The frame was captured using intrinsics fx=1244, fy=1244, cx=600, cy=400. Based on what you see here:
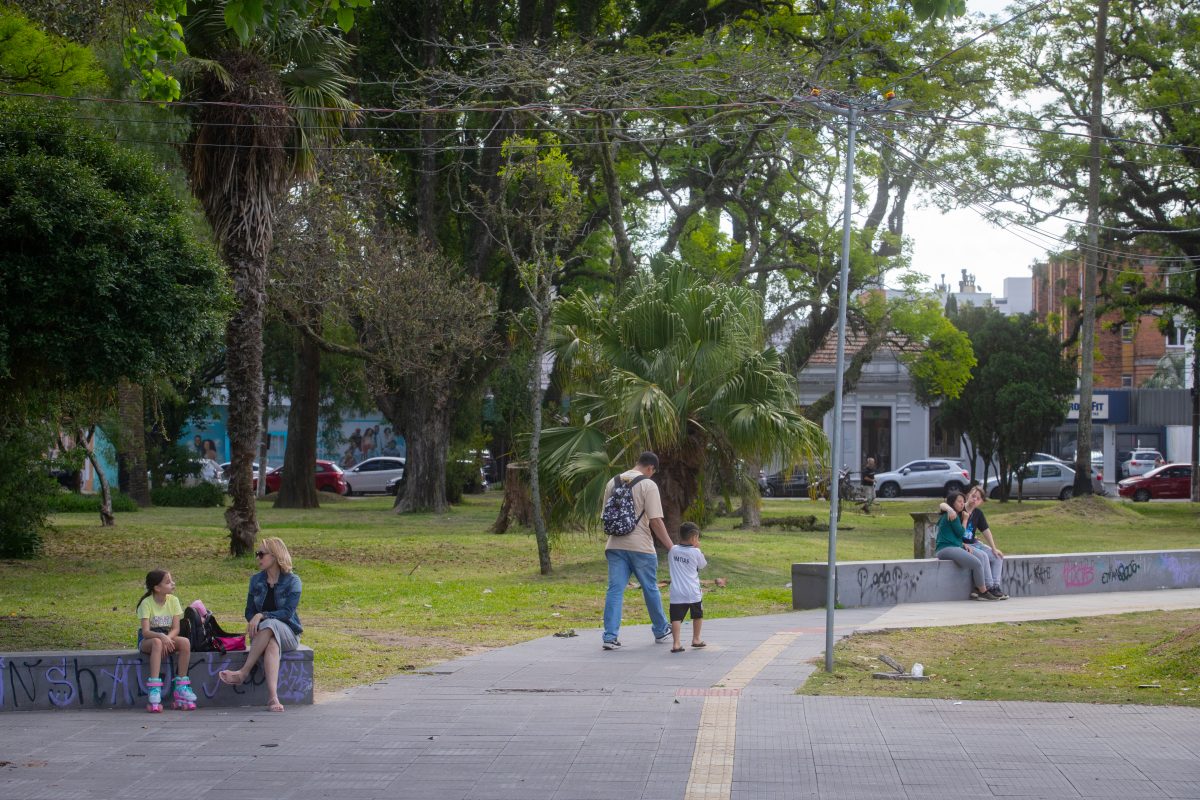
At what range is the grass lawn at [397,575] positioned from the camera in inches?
442

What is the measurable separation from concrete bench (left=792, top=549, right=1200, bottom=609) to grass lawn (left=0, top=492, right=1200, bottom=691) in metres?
0.64

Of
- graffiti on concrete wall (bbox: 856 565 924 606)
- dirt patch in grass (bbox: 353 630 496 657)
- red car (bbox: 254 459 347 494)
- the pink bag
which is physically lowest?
red car (bbox: 254 459 347 494)

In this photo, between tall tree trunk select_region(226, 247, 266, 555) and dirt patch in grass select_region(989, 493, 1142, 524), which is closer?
tall tree trunk select_region(226, 247, 266, 555)

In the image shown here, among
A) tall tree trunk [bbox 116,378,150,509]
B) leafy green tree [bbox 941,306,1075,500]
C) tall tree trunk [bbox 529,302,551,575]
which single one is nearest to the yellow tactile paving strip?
tall tree trunk [bbox 529,302,551,575]

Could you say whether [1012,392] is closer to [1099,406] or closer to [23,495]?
[1099,406]

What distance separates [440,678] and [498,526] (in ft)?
49.4

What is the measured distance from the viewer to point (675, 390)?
1678cm

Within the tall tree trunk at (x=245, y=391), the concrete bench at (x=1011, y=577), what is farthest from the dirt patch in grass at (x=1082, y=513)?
the tall tree trunk at (x=245, y=391)

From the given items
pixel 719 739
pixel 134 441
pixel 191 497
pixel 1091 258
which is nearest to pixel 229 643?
pixel 719 739

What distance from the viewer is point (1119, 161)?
108ft

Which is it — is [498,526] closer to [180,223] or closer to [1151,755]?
[180,223]

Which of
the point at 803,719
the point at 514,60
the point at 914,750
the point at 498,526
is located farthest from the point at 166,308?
the point at 498,526

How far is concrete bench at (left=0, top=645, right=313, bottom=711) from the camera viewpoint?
26.4 feet

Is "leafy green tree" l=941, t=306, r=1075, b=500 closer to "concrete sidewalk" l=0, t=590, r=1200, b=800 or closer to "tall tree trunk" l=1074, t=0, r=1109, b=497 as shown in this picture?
"tall tree trunk" l=1074, t=0, r=1109, b=497
